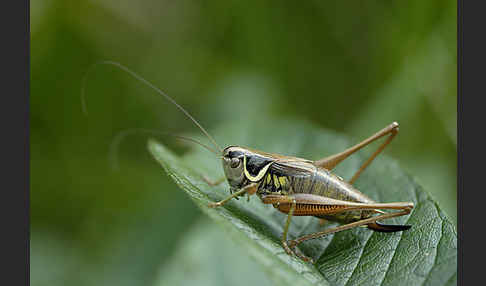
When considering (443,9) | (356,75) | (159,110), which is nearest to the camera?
(443,9)

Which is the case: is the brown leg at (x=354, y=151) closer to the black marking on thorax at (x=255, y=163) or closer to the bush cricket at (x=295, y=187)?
the bush cricket at (x=295, y=187)

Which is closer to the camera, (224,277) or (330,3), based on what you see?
(224,277)

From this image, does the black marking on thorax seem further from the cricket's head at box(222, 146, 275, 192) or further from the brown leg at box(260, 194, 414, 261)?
the brown leg at box(260, 194, 414, 261)

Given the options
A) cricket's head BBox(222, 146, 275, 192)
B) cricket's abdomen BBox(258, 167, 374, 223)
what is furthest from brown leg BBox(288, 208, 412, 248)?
cricket's head BBox(222, 146, 275, 192)

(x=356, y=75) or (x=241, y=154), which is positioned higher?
(x=356, y=75)

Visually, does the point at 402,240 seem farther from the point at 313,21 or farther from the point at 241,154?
the point at 313,21

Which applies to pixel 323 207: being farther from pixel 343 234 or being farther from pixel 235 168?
pixel 235 168

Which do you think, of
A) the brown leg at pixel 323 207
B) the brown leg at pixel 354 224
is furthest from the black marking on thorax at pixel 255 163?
the brown leg at pixel 354 224

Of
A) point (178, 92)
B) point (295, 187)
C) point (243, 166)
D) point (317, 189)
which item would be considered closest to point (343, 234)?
point (317, 189)

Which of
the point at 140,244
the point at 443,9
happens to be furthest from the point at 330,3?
the point at 140,244
